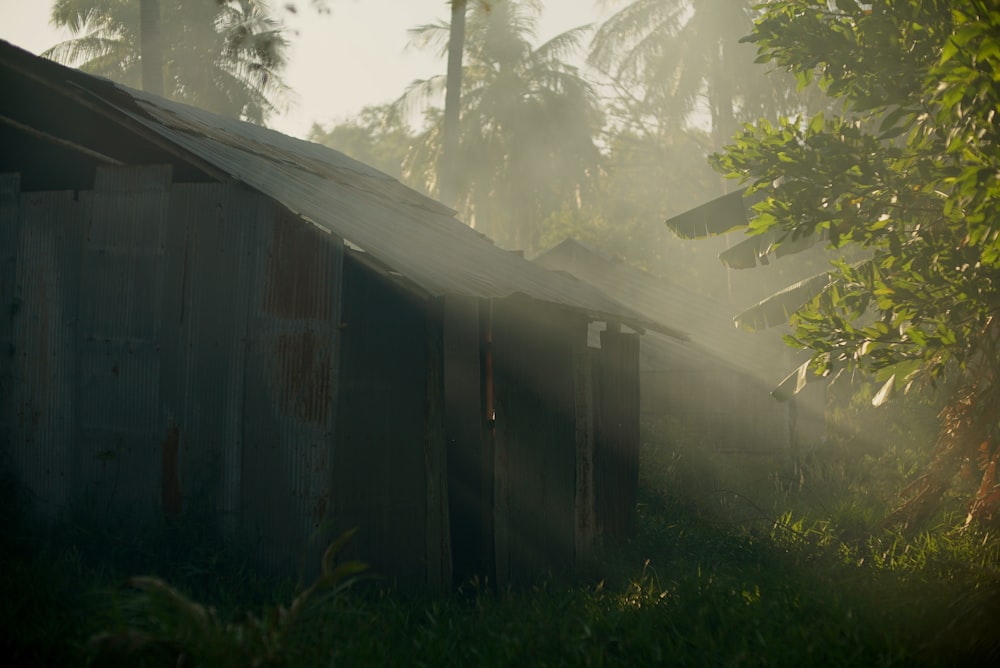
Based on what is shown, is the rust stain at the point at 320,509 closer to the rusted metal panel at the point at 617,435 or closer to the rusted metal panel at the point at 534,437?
the rusted metal panel at the point at 534,437

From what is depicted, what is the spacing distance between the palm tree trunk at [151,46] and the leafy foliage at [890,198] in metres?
14.7

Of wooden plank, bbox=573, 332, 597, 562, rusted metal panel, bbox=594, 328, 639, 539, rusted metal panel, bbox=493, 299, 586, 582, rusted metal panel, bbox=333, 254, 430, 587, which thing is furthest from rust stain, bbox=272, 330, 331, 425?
rusted metal panel, bbox=594, 328, 639, 539

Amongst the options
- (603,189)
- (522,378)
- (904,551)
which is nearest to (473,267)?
(522,378)

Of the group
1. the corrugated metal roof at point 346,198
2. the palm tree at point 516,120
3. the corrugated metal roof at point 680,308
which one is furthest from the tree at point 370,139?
the corrugated metal roof at point 346,198

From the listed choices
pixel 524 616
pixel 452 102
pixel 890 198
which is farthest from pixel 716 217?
pixel 452 102

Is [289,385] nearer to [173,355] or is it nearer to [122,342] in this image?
[173,355]

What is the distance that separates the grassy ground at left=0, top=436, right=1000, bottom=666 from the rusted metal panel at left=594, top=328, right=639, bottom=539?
4.75ft

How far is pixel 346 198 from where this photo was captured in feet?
35.2

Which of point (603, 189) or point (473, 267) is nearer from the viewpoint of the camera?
point (473, 267)

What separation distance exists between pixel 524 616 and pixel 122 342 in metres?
4.28

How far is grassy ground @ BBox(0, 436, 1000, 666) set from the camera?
5.14 m

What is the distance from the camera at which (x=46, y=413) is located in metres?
8.51

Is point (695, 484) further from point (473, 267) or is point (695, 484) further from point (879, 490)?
point (473, 267)

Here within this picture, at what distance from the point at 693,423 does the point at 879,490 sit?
4.62 metres
